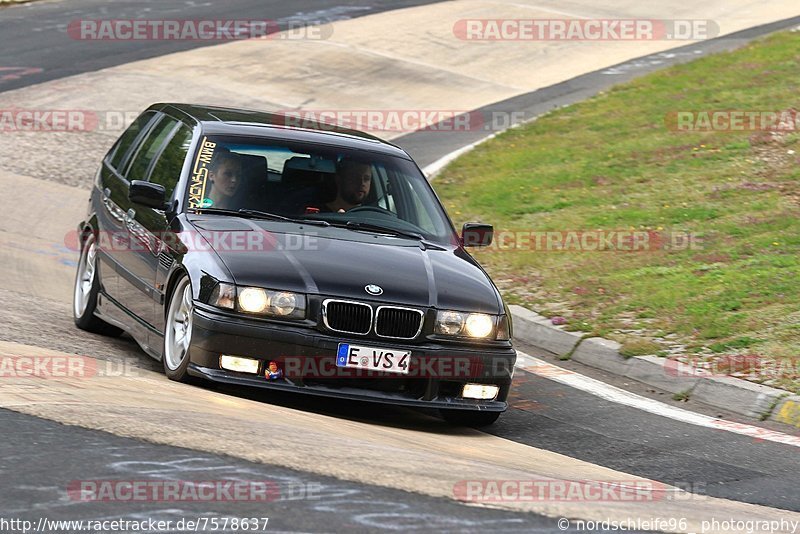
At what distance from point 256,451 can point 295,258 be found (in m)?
1.94

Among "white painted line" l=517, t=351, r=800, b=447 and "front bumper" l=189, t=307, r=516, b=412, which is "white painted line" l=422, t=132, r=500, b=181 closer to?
"white painted line" l=517, t=351, r=800, b=447

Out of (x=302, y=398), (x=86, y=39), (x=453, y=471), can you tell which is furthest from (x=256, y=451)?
(x=86, y=39)

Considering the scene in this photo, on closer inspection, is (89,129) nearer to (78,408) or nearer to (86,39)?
(86,39)

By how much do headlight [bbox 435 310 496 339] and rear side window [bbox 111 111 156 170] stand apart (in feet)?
11.2

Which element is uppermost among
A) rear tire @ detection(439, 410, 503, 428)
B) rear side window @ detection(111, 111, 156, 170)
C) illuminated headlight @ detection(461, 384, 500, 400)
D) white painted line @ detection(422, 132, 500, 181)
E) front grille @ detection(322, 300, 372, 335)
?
rear side window @ detection(111, 111, 156, 170)

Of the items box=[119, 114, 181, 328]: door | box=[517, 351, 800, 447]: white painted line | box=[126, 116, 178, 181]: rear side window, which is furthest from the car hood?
box=[517, 351, 800, 447]: white painted line

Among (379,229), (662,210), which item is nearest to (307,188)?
(379,229)

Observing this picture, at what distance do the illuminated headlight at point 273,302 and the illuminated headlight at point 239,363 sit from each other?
26 cm

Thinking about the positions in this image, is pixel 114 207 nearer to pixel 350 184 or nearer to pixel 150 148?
pixel 150 148

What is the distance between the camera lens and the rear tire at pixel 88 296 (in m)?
9.43

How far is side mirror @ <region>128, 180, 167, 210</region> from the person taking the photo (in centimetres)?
830

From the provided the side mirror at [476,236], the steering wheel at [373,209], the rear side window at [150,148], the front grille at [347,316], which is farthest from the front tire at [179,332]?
the side mirror at [476,236]

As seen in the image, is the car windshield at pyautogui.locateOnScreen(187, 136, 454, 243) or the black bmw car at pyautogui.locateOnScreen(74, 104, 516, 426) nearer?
the black bmw car at pyautogui.locateOnScreen(74, 104, 516, 426)

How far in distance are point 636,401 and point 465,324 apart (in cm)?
195
